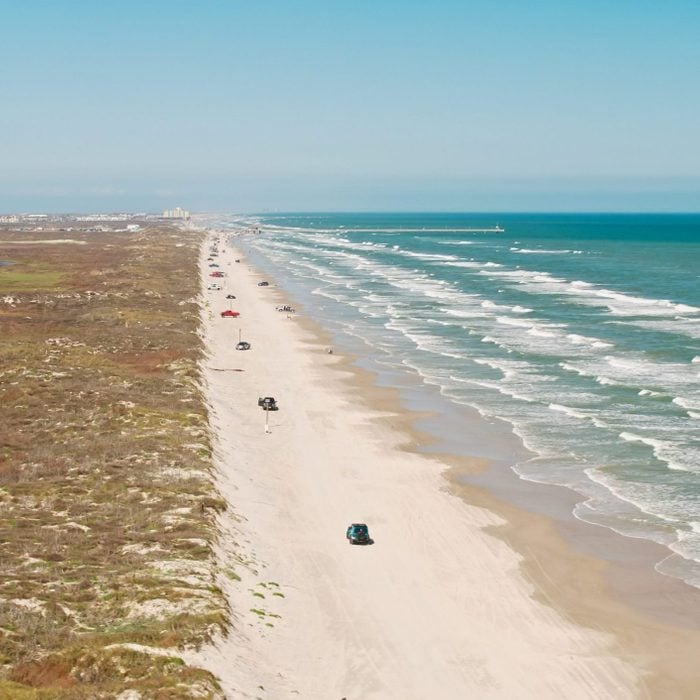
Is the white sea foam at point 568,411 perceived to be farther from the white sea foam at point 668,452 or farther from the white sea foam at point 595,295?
the white sea foam at point 595,295

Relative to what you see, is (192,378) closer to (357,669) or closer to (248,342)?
(248,342)

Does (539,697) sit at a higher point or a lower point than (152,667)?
lower

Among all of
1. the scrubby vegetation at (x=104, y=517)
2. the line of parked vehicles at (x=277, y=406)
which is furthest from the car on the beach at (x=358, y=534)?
the scrubby vegetation at (x=104, y=517)

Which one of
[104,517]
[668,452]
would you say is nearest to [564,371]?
[668,452]

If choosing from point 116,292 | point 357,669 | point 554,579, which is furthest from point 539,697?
point 116,292

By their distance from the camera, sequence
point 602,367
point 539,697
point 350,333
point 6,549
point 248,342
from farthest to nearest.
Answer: point 350,333 < point 248,342 < point 602,367 < point 6,549 < point 539,697

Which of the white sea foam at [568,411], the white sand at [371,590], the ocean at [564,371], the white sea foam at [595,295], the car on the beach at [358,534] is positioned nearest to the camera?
the white sand at [371,590]
